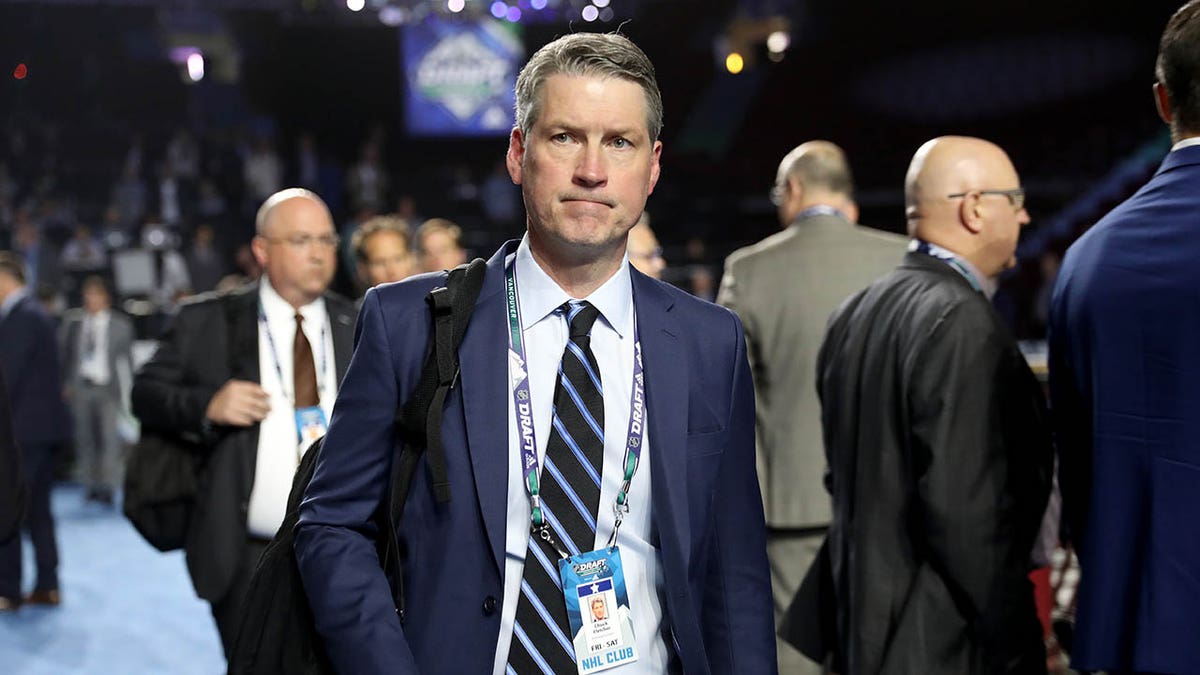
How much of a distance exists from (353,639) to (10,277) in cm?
698

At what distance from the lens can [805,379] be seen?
13.6ft

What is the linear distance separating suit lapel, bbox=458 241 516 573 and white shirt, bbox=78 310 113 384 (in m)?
9.65

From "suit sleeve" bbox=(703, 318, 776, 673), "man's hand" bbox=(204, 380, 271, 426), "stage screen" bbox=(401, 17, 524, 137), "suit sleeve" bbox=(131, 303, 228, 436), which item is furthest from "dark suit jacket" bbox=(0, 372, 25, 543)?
"stage screen" bbox=(401, 17, 524, 137)

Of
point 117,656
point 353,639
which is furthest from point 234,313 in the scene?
point 117,656

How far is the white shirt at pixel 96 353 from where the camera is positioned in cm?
1039

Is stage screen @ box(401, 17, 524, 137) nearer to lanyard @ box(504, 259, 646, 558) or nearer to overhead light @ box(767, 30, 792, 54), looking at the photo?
overhead light @ box(767, 30, 792, 54)

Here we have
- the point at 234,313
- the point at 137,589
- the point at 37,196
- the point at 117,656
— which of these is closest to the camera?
the point at 234,313

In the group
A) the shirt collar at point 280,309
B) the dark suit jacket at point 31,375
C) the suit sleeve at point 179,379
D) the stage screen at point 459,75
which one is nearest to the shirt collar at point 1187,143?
the shirt collar at point 280,309

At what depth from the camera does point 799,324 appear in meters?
4.14

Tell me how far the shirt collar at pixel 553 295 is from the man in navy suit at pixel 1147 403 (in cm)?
77

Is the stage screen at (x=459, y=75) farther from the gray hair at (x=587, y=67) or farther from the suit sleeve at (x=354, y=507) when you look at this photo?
the suit sleeve at (x=354, y=507)

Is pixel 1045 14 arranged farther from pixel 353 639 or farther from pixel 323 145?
pixel 353 639

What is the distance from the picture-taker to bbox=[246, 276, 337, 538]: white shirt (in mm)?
3299

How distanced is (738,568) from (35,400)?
21.8 ft
